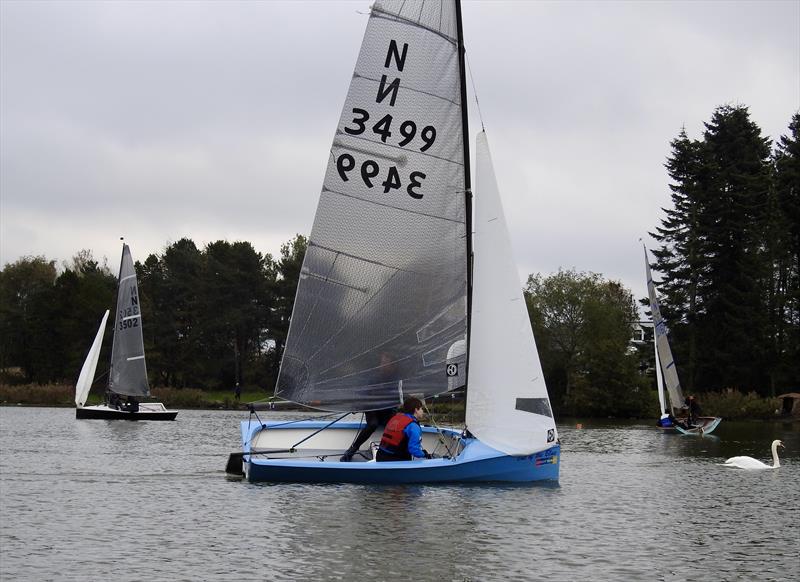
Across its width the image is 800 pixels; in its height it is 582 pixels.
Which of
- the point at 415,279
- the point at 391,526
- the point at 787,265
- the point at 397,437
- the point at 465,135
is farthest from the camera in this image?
the point at 787,265

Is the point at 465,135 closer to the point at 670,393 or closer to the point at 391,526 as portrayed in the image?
the point at 391,526

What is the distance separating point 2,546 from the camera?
15070 mm

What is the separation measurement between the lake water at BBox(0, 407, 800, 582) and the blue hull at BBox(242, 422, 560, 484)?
23 centimetres

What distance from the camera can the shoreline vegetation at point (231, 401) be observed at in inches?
2564

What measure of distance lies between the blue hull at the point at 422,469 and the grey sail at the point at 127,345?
39903 mm

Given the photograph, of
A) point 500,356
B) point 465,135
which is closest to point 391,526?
point 500,356

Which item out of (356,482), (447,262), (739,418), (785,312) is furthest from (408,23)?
(785,312)

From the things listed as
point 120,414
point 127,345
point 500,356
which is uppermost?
point 127,345

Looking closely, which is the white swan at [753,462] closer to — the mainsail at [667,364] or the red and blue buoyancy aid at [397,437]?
the red and blue buoyancy aid at [397,437]

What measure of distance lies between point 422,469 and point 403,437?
0.77 m

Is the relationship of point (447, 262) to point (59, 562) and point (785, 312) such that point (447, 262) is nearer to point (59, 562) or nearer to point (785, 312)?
point (59, 562)

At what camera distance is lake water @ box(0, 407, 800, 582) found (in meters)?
13.8

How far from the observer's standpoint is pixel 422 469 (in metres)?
21.0

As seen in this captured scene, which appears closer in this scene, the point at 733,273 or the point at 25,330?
the point at 733,273
